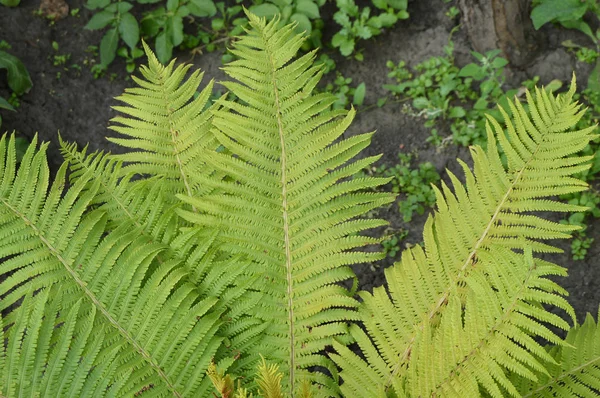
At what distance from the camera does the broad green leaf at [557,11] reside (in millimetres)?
2465

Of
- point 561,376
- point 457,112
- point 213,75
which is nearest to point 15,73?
point 213,75

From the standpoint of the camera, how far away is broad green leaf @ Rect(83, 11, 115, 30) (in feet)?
9.01

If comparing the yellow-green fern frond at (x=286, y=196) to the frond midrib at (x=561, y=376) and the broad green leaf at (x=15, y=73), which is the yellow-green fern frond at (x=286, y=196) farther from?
the broad green leaf at (x=15, y=73)

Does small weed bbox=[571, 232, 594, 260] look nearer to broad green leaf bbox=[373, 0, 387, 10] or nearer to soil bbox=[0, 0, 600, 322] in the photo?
soil bbox=[0, 0, 600, 322]

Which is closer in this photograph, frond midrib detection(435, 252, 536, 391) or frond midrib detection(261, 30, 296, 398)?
frond midrib detection(435, 252, 536, 391)

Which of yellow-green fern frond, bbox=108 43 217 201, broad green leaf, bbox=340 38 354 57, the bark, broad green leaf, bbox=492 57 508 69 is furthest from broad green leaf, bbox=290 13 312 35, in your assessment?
yellow-green fern frond, bbox=108 43 217 201

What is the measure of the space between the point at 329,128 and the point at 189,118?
0.40 m

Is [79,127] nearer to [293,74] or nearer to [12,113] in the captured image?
[12,113]

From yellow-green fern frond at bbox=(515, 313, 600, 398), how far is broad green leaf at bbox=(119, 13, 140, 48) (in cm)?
229

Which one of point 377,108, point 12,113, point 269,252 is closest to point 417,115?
point 377,108

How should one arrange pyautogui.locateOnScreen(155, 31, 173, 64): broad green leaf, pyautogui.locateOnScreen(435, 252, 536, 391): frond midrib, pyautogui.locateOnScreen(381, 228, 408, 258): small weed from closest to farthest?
1. pyautogui.locateOnScreen(435, 252, 536, 391): frond midrib
2. pyautogui.locateOnScreen(381, 228, 408, 258): small weed
3. pyautogui.locateOnScreen(155, 31, 173, 64): broad green leaf

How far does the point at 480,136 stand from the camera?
2471mm

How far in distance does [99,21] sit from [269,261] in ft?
6.33

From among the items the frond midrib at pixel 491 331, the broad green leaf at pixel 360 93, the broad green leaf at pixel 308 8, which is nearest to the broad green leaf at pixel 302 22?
the broad green leaf at pixel 308 8
